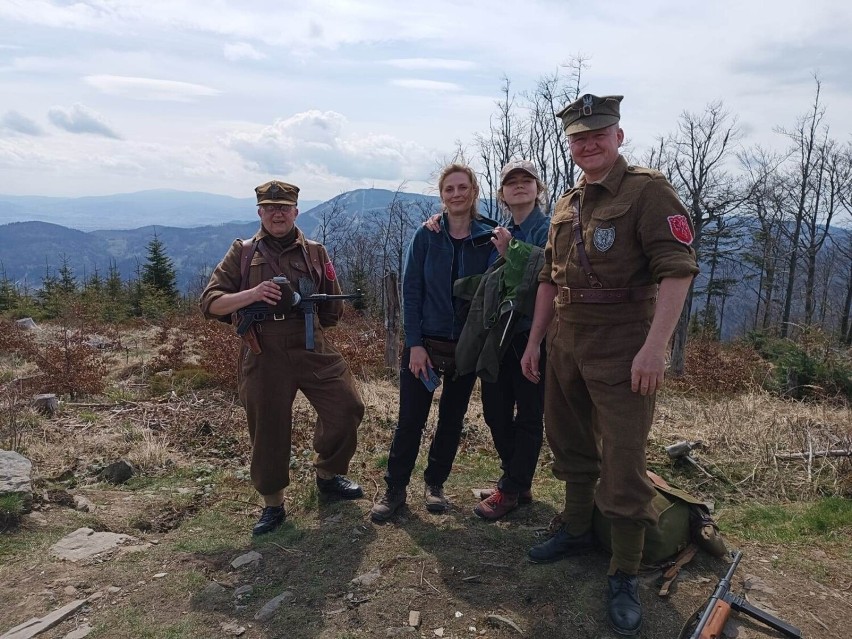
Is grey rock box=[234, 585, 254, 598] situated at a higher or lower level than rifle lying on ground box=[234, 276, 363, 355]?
lower

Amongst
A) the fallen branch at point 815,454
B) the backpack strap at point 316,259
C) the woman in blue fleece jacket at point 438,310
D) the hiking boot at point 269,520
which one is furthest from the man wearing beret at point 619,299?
the fallen branch at point 815,454

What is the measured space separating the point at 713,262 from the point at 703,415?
17786 millimetres

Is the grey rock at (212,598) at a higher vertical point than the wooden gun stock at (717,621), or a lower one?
lower

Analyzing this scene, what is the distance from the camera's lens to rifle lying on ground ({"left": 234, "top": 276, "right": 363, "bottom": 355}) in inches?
136

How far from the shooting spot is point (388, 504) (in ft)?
12.1

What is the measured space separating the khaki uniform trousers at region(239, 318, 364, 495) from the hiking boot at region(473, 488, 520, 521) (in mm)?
1024

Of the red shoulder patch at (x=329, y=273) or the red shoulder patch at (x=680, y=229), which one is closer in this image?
the red shoulder patch at (x=680, y=229)

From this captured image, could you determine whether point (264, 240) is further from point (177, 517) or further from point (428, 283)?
point (177, 517)

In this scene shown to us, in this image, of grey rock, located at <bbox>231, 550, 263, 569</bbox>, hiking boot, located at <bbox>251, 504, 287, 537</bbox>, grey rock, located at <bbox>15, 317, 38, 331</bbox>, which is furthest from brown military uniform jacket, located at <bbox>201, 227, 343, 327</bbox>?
grey rock, located at <bbox>15, 317, 38, 331</bbox>

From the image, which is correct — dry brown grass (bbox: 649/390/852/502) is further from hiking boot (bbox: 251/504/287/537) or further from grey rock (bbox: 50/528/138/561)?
grey rock (bbox: 50/528/138/561)

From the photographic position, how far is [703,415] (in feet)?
22.5

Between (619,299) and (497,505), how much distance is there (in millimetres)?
1862

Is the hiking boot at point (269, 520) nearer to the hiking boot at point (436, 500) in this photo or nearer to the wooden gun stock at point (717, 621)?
the hiking boot at point (436, 500)

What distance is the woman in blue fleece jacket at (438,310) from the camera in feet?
11.2
